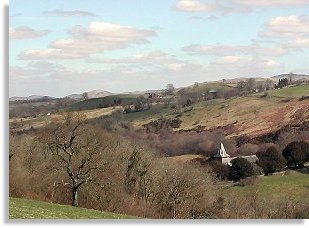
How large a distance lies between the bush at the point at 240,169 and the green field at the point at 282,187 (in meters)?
0.45

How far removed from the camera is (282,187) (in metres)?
17.1

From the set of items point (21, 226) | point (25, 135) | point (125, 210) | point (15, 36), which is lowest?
point (125, 210)

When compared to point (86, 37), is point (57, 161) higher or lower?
lower

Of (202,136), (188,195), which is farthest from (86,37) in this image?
(188,195)

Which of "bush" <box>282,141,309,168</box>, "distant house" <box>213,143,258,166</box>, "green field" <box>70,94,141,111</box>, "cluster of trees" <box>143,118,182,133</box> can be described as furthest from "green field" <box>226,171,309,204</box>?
"green field" <box>70,94,141,111</box>

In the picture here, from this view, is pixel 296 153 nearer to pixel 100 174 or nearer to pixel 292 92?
pixel 292 92

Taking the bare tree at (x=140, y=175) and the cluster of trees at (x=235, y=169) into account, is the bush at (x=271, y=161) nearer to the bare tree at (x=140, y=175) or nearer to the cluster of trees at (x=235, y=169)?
the cluster of trees at (x=235, y=169)

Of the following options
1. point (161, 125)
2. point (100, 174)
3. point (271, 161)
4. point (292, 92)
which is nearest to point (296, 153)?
point (271, 161)

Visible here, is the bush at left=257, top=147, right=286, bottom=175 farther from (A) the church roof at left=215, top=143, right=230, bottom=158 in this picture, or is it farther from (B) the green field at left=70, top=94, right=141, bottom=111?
(B) the green field at left=70, top=94, right=141, bottom=111

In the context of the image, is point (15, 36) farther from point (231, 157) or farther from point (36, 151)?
point (231, 157)

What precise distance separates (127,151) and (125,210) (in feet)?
6.27

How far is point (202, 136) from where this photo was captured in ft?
53.9

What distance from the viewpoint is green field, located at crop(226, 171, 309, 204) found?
16.6m

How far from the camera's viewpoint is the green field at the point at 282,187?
54.4ft
